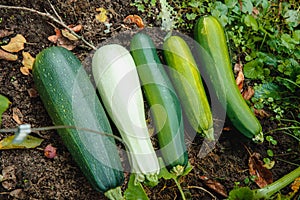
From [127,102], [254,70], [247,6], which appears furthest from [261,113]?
[127,102]

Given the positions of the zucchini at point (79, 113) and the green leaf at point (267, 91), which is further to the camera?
the green leaf at point (267, 91)

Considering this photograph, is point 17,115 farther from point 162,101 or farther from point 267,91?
point 267,91

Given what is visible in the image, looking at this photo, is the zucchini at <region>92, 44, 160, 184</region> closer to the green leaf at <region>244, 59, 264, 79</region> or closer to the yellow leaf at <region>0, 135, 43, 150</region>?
the yellow leaf at <region>0, 135, 43, 150</region>

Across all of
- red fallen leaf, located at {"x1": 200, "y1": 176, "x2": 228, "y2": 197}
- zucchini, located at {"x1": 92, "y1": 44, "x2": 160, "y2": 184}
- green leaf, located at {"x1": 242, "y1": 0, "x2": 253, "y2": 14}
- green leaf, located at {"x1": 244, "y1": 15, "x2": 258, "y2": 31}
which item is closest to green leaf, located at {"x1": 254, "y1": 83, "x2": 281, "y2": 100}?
green leaf, located at {"x1": 244, "y1": 15, "x2": 258, "y2": 31}

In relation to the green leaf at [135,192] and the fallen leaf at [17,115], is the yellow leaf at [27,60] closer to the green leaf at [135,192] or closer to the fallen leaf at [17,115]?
the fallen leaf at [17,115]

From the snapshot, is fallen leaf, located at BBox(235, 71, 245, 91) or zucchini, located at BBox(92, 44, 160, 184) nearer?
zucchini, located at BBox(92, 44, 160, 184)

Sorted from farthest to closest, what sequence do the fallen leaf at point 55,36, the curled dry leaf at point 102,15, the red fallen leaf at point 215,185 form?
the curled dry leaf at point 102,15, the fallen leaf at point 55,36, the red fallen leaf at point 215,185

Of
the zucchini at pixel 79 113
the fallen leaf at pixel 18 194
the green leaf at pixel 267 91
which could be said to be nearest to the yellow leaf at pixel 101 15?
the zucchini at pixel 79 113
